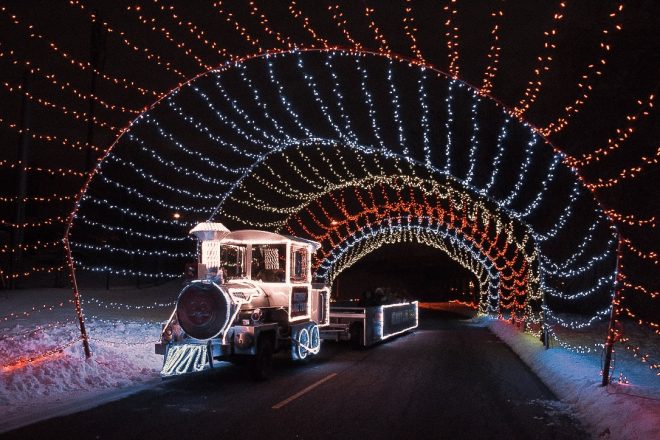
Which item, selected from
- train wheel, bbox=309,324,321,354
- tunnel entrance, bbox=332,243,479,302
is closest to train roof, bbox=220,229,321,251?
train wheel, bbox=309,324,321,354

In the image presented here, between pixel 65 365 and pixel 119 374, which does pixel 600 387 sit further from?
pixel 65 365

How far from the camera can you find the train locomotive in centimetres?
1167

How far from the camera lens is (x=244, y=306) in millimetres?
12711

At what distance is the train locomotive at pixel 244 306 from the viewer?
11.7 metres

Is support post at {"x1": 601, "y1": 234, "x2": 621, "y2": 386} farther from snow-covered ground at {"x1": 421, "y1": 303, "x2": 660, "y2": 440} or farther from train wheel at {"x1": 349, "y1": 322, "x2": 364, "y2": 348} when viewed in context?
train wheel at {"x1": 349, "y1": 322, "x2": 364, "y2": 348}

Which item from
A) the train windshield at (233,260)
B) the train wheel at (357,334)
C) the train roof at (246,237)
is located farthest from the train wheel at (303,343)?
the train wheel at (357,334)

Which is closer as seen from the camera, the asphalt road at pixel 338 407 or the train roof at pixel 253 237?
the asphalt road at pixel 338 407

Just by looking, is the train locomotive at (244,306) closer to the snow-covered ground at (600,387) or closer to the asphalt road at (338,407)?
the asphalt road at (338,407)

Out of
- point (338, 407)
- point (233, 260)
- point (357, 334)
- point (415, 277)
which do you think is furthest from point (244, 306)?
point (415, 277)

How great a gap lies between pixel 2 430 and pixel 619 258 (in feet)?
28.3

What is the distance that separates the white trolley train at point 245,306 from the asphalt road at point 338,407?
1.61 feet

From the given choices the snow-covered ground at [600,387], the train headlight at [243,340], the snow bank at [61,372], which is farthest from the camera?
the train headlight at [243,340]

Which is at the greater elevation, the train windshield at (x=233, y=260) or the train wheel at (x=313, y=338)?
the train windshield at (x=233, y=260)

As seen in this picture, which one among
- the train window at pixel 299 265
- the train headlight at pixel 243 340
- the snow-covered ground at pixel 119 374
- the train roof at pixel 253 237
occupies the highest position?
the train roof at pixel 253 237
